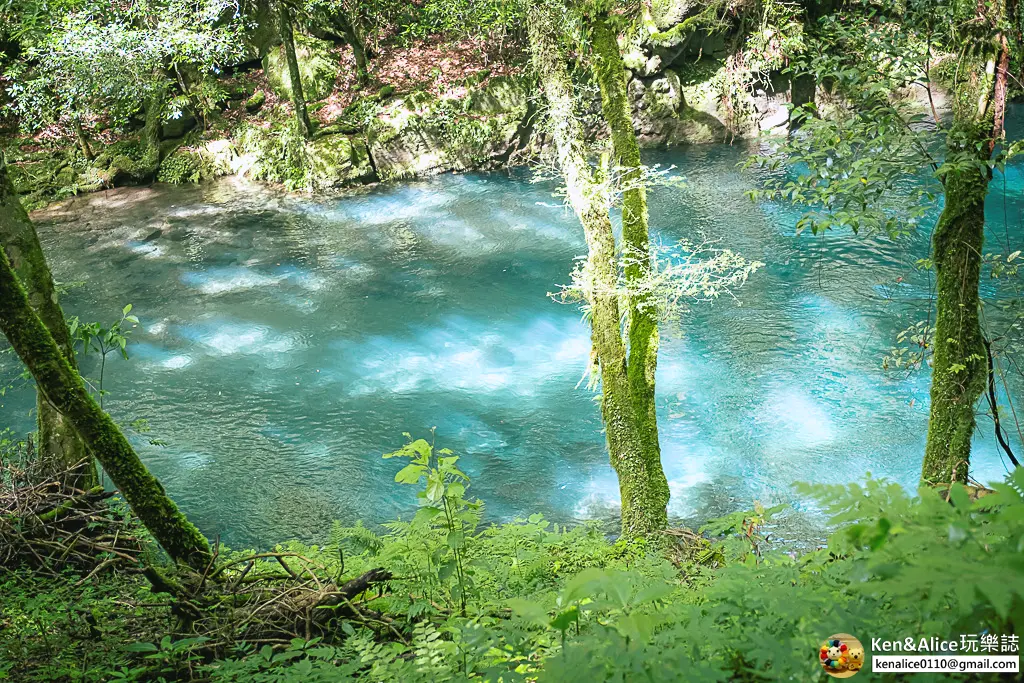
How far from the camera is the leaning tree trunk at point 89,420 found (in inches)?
164

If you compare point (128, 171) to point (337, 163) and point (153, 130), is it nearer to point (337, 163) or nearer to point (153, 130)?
point (153, 130)

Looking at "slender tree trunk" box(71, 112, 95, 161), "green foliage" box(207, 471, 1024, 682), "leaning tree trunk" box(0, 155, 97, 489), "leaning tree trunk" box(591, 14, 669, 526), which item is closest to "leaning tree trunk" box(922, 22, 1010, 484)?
"leaning tree trunk" box(591, 14, 669, 526)

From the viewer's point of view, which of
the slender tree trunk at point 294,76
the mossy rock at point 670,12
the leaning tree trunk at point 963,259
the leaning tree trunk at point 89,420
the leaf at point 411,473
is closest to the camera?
the leaf at point 411,473

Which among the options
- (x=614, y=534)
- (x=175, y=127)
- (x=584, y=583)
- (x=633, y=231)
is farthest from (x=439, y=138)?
(x=584, y=583)

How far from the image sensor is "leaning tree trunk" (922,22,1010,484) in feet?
14.4

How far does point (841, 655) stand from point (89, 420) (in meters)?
4.08

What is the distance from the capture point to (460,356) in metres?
11.1

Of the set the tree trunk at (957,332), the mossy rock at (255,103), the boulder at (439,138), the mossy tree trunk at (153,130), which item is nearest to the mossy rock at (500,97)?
the boulder at (439,138)

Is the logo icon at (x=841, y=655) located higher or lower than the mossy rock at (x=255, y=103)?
lower

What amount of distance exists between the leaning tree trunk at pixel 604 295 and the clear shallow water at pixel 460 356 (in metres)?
1.61

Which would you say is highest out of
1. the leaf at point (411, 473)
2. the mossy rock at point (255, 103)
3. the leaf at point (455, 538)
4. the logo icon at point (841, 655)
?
the mossy rock at point (255, 103)

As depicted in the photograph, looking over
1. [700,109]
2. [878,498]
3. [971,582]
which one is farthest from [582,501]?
[700,109]

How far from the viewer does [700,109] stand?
18094 millimetres

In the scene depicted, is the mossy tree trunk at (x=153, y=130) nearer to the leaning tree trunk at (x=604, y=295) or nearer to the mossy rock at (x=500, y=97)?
the mossy rock at (x=500, y=97)
